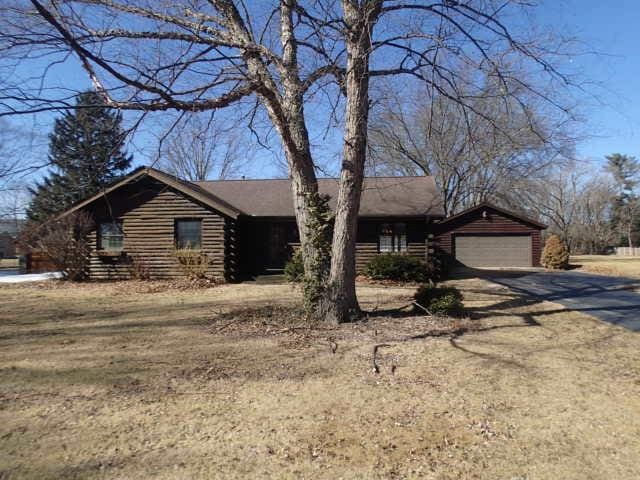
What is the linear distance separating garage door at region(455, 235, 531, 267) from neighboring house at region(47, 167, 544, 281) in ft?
18.1

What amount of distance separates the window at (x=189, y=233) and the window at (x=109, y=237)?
7.87 feet

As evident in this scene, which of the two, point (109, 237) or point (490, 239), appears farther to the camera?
point (490, 239)

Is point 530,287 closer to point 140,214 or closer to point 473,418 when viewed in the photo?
point 473,418

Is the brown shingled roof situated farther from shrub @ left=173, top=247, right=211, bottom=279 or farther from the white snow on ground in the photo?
the white snow on ground

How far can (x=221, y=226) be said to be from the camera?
644 inches

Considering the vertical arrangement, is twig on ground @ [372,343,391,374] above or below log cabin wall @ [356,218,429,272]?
below

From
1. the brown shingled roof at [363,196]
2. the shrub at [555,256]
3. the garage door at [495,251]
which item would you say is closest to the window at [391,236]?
the brown shingled roof at [363,196]

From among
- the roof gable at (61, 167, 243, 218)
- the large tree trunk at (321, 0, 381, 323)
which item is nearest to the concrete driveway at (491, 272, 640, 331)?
the large tree trunk at (321, 0, 381, 323)

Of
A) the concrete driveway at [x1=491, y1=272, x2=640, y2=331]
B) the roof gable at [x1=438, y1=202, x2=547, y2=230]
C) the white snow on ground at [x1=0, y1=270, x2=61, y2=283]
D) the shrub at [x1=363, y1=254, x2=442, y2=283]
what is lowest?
the concrete driveway at [x1=491, y1=272, x2=640, y2=331]

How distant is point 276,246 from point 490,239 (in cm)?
1253

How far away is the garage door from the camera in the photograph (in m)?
23.7

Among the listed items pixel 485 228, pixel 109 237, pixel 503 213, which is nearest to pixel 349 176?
pixel 109 237

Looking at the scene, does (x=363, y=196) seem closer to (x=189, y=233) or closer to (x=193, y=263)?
(x=189, y=233)

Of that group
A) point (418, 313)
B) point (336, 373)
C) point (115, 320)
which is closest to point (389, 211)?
point (418, 313)
